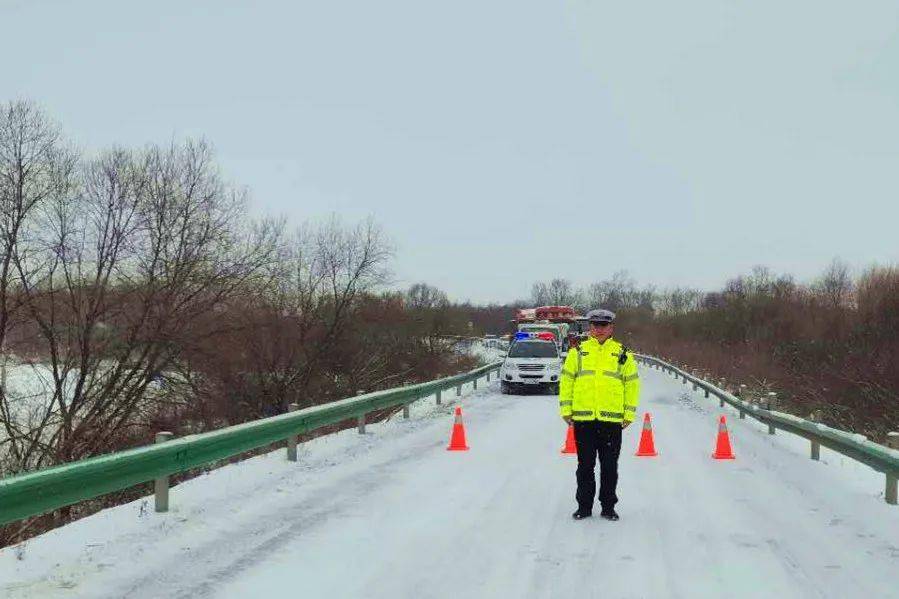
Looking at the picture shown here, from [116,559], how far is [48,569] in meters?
0.49

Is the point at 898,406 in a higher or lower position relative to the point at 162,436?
lower

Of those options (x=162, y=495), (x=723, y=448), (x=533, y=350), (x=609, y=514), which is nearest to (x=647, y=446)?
(x=723, y=448)

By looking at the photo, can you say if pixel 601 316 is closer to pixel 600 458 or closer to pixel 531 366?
pixel 600 458

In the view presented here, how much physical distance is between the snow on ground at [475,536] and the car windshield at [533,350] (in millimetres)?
15650

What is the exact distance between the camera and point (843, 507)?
27.9 feet

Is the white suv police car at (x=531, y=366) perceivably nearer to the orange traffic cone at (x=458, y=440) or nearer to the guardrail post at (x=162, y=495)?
the orange traffic cone at (x=458, y=440)

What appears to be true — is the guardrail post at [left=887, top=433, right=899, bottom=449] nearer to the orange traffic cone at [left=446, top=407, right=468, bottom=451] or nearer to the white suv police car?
the orange traffic cone at [left=446, top=407, right=468, bottom=451]

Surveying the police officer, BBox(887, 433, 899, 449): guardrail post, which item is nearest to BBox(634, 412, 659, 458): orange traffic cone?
BBox(887, 433, 899, 449): guardrail post

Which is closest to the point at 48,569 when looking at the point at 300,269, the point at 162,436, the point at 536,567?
the point at 162,436

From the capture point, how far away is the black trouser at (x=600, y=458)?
24.9ft

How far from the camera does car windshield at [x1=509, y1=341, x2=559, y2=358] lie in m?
27.6

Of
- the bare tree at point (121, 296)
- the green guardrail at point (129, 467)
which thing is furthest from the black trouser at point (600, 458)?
the bare tree at point (121, 296)

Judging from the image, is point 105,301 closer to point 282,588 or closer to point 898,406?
point 282,588

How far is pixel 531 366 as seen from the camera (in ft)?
88.5
